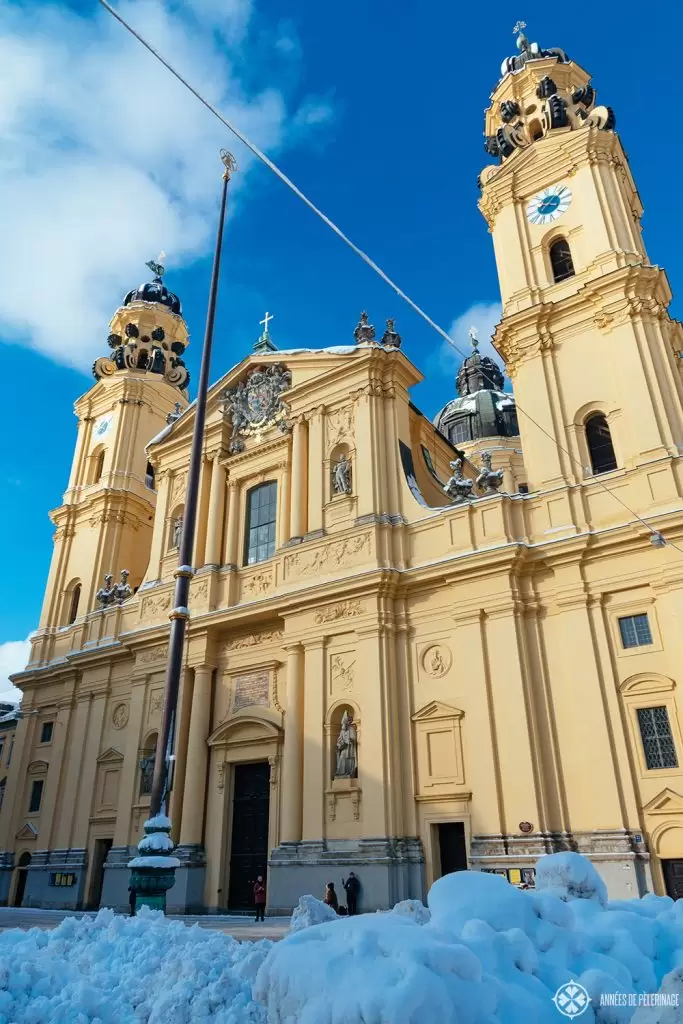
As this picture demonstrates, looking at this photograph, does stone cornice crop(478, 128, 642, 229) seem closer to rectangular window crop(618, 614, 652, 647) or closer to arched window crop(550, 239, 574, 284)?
arched window crop(550, 239, 574, 284)

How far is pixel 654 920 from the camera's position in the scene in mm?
5336

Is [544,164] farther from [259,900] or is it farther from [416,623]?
[259,900]

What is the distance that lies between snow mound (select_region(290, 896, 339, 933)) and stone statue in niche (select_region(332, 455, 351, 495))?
1420cm

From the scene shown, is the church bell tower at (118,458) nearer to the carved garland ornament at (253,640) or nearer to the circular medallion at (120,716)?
the circular medallion at (120,716)

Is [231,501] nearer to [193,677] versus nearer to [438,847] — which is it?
[193,677]

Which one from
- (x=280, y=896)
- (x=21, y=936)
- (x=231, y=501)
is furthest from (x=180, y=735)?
(x=21, y=936)

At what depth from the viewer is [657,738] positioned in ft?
47.6

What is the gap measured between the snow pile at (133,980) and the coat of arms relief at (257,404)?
18066 mm

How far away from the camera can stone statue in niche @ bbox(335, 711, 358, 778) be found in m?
17.3

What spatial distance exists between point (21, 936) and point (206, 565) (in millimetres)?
15466

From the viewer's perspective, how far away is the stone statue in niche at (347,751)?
56.7ft

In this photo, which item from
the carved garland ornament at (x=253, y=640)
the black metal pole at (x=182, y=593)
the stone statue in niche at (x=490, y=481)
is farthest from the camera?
the carved garland ornament at (x=253, y=640)

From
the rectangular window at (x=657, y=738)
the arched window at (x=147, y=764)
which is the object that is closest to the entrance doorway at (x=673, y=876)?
the rectangular window at (x=657, y=738)

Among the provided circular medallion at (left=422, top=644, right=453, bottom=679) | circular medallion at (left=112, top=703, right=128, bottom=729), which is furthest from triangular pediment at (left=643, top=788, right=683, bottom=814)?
circular medallion at (left=112, top=703, right=128, bottom=729)
